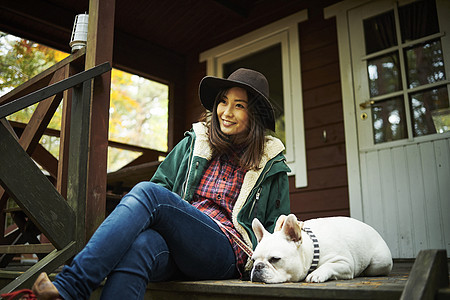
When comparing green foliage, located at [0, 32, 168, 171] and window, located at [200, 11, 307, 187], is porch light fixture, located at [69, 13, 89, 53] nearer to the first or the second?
window, located at [200, 11, 307, 187]

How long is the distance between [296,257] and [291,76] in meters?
3.32

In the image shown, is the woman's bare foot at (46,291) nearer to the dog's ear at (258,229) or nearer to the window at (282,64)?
the dog's ear at (258,229)

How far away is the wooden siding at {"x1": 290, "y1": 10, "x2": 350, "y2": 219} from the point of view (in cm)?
423

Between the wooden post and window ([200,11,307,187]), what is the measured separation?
2.09m

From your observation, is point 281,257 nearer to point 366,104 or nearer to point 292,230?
point 292,230

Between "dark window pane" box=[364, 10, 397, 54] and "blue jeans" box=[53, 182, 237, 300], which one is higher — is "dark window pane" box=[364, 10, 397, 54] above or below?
above

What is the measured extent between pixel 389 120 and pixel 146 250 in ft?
9.96

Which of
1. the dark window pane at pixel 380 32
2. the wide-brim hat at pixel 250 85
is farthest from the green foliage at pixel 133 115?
the wide-brim hat at pixel 250 85

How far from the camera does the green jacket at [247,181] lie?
78.9 inches

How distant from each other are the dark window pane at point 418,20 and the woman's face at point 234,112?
95.0 inches

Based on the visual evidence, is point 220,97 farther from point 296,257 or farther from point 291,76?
point 291,76

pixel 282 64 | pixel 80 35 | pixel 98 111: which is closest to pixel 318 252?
pixel 98 111

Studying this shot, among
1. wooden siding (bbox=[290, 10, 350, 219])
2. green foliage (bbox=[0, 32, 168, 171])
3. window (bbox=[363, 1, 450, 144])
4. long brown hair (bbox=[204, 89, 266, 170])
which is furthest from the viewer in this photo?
green foliage (bbox=[0, 32, 168, 171])

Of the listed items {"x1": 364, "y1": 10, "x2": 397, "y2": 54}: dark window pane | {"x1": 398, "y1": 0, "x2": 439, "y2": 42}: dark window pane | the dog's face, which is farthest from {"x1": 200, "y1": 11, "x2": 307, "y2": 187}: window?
the dog's face
